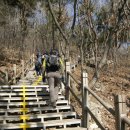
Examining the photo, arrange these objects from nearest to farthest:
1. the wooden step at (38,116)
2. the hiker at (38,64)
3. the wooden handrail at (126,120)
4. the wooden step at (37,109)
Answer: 1. the wooden handrail at (126,120)
2. the wooden step at (38,116)
3. the wooden step at (37,109)
4. the hiker at (38,64)

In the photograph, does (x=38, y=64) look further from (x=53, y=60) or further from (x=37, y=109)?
(x=37, y=109)

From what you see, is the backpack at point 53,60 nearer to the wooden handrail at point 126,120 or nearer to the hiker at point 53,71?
the hiker at point 53,71

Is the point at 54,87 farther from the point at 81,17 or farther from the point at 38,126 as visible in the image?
the point at 81,17

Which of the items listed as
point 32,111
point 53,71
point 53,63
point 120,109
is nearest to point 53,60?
point 53,63

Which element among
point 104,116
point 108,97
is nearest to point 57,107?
point 104,116

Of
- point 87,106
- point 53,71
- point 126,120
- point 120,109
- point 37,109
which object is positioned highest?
point 53,71

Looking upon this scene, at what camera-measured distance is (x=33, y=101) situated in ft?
39.2

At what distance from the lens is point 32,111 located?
10672mm

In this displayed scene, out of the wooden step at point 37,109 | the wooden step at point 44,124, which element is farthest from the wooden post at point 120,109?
the wooden step at point 37,109

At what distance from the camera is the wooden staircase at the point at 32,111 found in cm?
921

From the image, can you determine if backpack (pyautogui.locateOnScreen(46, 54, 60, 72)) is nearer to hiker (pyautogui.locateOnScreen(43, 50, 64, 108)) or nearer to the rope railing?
hiker (pyautogui.locateOnScreen(43, 50, 64, 108))

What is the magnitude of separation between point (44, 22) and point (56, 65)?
3932cm

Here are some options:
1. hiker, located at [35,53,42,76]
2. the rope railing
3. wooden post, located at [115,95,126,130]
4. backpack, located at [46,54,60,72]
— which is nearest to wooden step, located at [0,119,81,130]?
the rope railing

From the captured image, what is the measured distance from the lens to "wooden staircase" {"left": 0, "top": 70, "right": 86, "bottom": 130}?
9211 millimetres
